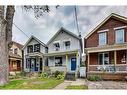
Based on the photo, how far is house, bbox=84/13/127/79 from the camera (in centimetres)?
1342

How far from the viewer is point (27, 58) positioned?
1592cm

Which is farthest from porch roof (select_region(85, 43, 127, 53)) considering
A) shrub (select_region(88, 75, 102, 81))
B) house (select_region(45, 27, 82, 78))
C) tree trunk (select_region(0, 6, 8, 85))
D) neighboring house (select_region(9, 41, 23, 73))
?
tree trunk (select_region(0, 6, 8, 85))

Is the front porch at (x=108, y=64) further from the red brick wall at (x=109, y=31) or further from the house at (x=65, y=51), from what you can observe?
the house at (x=65, y=51)

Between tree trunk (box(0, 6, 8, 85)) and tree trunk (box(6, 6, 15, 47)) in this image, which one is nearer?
tree trunk (box(0, 6, 8, 85))

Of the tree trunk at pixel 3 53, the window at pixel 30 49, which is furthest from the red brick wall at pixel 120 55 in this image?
the tree trunk at pixel 3 53

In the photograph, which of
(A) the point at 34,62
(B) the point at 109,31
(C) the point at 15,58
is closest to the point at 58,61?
(A) the point at 34,62

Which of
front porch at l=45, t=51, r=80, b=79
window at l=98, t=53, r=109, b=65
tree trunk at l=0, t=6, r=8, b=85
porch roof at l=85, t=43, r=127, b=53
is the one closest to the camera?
tree trunk at l=0, t=6, r=8, b=85

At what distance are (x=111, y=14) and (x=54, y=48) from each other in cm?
521

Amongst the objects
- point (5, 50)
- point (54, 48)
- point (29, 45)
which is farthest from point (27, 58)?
point (5, 50)

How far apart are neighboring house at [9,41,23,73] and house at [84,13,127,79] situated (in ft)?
16.8

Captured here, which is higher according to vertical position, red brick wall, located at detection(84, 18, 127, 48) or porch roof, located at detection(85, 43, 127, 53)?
red brick wall, located at detection(84, 18, 127, 48)

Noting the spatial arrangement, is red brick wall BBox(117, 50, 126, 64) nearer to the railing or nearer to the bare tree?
the railing

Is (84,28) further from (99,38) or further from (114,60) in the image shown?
(114,60)
